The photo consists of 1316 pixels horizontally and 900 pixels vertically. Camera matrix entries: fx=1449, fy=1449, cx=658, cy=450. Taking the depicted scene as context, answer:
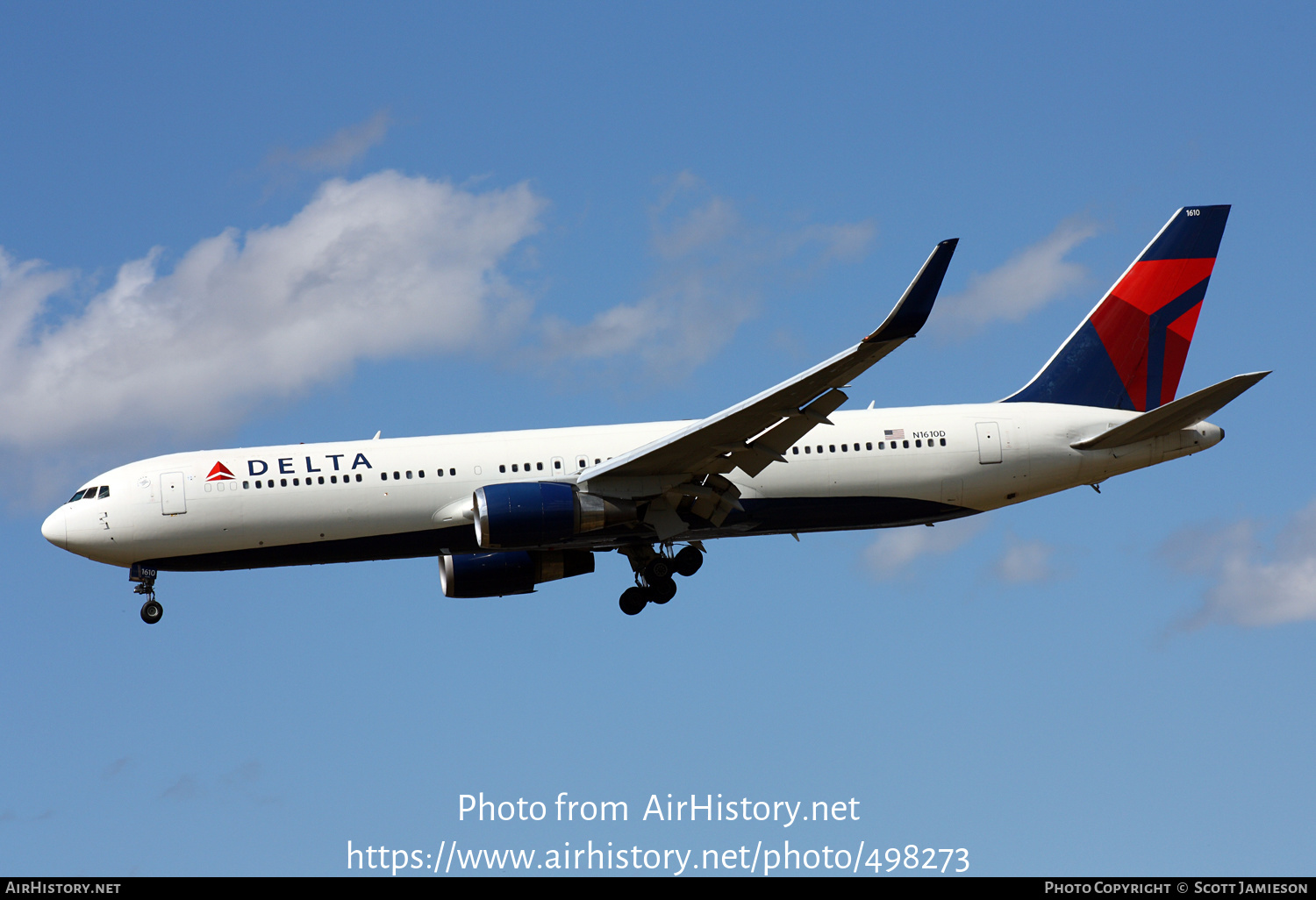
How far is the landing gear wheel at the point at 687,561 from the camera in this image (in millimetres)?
33719

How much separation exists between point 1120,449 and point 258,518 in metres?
19.2

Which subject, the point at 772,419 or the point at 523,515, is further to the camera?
the point at 523,515

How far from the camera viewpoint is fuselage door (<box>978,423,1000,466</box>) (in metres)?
32.5

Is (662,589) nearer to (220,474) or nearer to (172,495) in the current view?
(220,474)

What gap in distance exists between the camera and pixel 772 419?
2864cm

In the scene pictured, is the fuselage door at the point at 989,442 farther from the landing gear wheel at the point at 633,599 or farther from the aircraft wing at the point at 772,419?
the landing gear wheel at the point at 633,599

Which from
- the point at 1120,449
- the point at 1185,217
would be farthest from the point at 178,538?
the point at 1185,217

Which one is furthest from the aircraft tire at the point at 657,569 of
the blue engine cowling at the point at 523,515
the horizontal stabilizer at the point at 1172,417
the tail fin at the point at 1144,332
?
the horizontal stabilizer at the point at 1172,417

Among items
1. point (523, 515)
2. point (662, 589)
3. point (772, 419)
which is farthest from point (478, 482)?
point (772, 419)

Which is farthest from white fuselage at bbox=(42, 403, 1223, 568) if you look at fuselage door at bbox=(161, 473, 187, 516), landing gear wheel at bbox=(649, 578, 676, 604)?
landing gear wheel at bbox=(649, 578, 676, 604)

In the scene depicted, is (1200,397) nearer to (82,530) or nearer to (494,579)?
(494,579)

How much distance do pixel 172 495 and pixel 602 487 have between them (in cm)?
915
